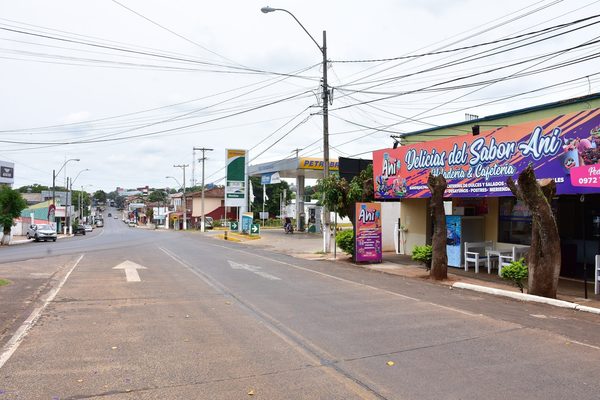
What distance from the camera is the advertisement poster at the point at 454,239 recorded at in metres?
16.2

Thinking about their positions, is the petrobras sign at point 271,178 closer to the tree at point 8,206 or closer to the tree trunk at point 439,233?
the tree at point 8,206

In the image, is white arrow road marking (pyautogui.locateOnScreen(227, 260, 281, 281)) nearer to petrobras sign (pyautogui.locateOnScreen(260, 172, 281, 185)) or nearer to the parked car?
petrobras sign (pyautogui.locateOnScreen(260, 172, 281, 185))

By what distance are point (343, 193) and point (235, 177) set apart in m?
26.0

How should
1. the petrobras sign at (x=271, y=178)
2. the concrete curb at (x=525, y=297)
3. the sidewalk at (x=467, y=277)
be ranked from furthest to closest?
the petrobras sign at (x=271, y=178)
the sidewalk at (x=467, y=277)
the concrete curb at (x=525, y=297)

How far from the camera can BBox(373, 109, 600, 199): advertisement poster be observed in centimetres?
1145

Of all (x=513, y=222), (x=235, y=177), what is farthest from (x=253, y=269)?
(x=235, y=177)

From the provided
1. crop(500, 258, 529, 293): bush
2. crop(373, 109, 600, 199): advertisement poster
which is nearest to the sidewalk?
crop(500, 258, 529, 293): bush

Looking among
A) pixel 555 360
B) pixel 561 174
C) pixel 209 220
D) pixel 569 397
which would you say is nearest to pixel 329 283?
pixel 561 174

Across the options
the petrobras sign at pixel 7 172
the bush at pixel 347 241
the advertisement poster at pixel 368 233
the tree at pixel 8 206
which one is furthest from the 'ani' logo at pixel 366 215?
the petrobras sign at pixel 7 172

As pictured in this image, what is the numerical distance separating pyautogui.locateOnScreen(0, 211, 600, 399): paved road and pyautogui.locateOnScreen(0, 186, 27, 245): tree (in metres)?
29.8

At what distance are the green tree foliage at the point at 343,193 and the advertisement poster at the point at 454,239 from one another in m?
4.07

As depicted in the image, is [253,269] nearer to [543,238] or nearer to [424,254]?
[424,254]

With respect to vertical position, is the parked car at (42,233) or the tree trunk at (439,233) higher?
the tree trunk at (439,233)

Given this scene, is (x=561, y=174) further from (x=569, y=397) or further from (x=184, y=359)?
(x=184, y=359)
